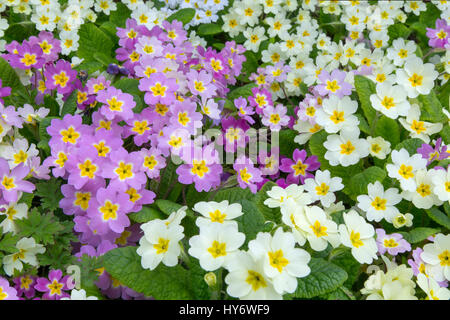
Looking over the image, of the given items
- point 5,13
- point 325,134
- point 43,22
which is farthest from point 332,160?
point 5,13

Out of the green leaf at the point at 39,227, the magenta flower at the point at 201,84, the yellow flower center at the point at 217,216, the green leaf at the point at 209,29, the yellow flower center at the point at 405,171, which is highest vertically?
the yellow flower center at the point at 217,216

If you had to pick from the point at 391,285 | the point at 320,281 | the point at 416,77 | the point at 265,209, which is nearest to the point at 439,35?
the point at 416,77

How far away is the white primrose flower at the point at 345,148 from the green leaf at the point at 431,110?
0.47 meters

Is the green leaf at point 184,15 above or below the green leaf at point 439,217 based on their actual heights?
above

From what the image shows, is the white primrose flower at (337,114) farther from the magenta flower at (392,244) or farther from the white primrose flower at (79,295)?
the white primrose flower at (79,295)

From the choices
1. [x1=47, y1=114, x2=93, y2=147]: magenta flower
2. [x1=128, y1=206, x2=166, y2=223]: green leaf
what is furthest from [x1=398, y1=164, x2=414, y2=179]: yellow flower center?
[x1=47, y1=114, x2=93, y2=147]: magenta flower

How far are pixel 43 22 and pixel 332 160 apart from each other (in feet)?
6.50

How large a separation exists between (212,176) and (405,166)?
31.5 inches

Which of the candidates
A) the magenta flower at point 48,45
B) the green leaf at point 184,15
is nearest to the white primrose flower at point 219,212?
the magenta flower at point 48,45

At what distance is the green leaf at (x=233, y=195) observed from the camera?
76.3 inches

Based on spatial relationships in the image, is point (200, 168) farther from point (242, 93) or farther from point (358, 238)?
point (242, 93)

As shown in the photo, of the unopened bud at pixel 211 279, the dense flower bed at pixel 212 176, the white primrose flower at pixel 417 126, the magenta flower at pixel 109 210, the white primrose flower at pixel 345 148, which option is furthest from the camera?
the white primrose flower at pixel 417 126
